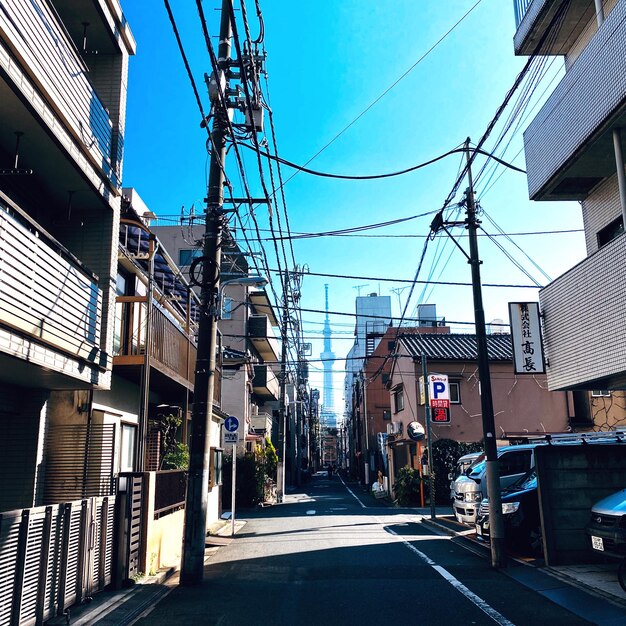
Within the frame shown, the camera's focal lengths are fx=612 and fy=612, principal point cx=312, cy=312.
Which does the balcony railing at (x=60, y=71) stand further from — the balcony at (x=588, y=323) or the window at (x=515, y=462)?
the window at (x=515, y=462)

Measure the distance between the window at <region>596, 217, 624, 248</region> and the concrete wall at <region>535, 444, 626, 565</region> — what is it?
3.89m

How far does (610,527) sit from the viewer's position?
850 cm

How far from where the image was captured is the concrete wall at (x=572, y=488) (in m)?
10.3

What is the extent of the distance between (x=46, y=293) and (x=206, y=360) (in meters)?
3.15

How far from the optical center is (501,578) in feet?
32.0

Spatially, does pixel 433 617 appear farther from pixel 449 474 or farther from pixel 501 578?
pixel 449 474

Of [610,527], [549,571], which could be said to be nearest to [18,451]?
[549,571]

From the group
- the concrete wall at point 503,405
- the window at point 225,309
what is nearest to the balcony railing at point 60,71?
the window at point 225,309

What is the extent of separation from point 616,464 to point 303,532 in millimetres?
8643

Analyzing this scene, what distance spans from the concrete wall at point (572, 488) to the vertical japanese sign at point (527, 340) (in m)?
2.17

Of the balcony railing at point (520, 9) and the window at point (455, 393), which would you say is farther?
the window at point (455, 393)

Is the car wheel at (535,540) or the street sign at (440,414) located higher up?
the street sign at (440,414)

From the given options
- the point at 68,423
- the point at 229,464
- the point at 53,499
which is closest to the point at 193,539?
the point at 53,499

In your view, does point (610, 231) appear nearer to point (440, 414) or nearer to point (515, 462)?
point (515, 462)
